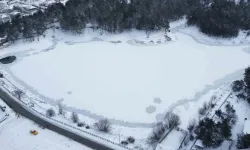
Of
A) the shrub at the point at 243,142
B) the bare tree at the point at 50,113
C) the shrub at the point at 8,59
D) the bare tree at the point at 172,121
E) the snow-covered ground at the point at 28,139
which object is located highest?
the shrub at the point at 243,142

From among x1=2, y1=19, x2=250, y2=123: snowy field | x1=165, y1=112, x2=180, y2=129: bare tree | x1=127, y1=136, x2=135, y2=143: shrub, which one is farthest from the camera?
x1=2, y1=19, x2=250, y2=123: snowy field

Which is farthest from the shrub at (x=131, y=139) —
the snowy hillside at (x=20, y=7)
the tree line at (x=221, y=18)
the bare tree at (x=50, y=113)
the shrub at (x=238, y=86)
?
the snowy hillside at (x=20, y=7)

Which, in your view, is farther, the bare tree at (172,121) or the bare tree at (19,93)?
the bare tree at (19,93)

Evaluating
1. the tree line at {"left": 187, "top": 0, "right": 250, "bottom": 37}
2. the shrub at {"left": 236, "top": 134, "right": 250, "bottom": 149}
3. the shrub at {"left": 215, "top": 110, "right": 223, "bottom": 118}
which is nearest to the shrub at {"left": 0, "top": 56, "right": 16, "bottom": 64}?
the shrub at {"left": 215, "top": 110, "right": 223, "bottom": 118}

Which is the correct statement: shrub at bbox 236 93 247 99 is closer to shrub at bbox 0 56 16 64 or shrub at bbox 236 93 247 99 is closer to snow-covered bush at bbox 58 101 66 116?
snow-covered bush at bbox 58 101 66 116

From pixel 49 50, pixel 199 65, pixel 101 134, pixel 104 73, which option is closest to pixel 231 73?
pixel 199 65

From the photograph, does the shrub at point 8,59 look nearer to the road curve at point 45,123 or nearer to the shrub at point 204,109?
the road curve at point 45,123

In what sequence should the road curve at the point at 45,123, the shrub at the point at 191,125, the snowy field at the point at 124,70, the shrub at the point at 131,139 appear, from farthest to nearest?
the snowy field at the point at 124,70
the shrub at the point at 191,125
the shrub at the point at 131,139
the road curve at the point at 45,123

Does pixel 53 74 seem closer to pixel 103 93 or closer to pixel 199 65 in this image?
pixel 103 93
